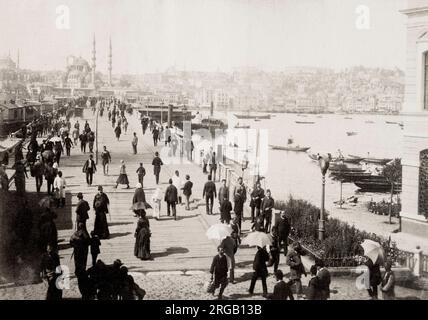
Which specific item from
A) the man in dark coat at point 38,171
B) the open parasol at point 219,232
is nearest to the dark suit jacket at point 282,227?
the open parasol at point 219,232

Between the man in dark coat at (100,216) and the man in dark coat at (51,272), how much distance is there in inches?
67.1

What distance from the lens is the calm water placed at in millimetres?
17578

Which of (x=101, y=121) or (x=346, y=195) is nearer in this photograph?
(x=101, y=121)

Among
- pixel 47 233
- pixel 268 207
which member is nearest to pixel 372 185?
pixel 268 207

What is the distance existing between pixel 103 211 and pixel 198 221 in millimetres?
2031

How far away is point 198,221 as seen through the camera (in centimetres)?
1095

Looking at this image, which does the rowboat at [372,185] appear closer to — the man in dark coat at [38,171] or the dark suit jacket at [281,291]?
the man in dark coat at [38,171]

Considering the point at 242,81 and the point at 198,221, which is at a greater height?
the point at 242,81

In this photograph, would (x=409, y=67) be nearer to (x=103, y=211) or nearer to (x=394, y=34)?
(x=394, y=34)

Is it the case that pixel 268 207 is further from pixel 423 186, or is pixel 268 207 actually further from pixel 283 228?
pixel 423 186

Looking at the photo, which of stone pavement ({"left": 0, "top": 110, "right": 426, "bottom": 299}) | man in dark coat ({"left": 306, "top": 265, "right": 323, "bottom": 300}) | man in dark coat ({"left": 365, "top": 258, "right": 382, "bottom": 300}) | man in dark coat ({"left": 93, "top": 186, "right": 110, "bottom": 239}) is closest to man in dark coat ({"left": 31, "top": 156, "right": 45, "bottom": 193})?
Result: stone pavement ({"left": 0, "top": 110, "right": 426, "bottom": 299})

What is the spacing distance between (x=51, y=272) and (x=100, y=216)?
6.53ft

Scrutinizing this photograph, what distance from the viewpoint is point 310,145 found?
3177cm
